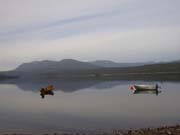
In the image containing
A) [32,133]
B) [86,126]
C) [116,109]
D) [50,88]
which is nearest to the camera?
[32,133]

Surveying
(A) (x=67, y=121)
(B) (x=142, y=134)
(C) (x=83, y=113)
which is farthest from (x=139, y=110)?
(B) (x=142, y=134)

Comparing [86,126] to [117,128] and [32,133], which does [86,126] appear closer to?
[117,128]

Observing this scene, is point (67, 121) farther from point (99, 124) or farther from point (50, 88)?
point (50, 88)

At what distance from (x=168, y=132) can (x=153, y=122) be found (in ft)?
30.7

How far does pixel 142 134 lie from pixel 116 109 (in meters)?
18.8

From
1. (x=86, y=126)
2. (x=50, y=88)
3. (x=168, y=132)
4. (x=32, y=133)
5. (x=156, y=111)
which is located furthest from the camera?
(x=50, y=88)

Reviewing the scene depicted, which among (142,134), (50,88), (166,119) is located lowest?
(142,134)

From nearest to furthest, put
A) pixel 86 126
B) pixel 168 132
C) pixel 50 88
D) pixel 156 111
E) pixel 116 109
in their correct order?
pixel 168 132 < pixel 86 126 < pixel 156 111 < pixel 116 109 < pixel 50 88

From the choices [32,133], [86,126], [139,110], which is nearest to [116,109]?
[139,110]

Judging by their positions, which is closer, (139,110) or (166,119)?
(166,119)

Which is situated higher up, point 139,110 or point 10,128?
point 139,110

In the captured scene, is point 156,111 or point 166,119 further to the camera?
point 156,111

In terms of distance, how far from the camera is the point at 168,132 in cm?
2103

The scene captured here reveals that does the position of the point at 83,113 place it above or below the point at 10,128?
above
